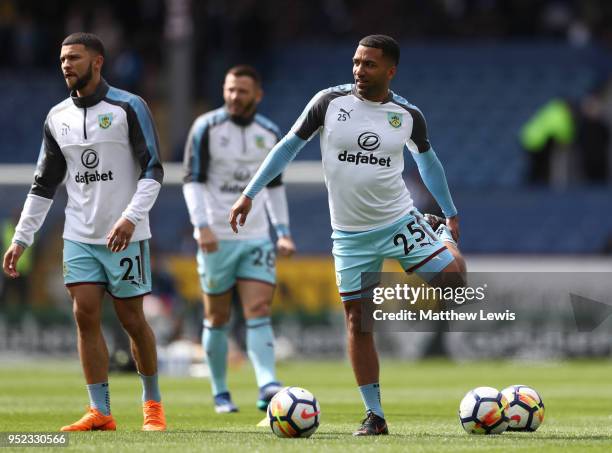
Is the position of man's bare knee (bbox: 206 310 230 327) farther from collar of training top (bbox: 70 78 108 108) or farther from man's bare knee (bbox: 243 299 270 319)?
collar of training top (bbox: 70 78 108 108)

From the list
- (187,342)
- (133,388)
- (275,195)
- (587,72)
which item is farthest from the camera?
(587,72)

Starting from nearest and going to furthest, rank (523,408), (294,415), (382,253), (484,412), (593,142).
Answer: (294,415) < (484,412) < (382,253) < (523,408) < (593,142)

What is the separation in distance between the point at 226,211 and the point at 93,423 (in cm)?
311

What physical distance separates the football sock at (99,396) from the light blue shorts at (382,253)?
5.64 feet

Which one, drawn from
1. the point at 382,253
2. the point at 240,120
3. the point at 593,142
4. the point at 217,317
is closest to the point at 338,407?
the point at 217,317

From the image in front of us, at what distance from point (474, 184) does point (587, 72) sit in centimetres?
378

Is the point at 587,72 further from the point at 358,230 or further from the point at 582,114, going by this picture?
the point at 358,230

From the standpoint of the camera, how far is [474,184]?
26.9m

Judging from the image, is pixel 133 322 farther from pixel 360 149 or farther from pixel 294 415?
pixel 360 149

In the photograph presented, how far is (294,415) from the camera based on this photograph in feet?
29.8

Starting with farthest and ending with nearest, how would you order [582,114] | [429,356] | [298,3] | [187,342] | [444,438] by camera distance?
[298,3], [582,114], [429,356], [187,342], [444,438]

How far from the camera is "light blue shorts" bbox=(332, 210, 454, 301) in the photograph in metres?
9.35

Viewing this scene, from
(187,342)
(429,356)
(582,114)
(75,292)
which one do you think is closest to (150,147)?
(75,292)

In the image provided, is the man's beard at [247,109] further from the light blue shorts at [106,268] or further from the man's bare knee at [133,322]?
the man's bare knee at [133,322]
